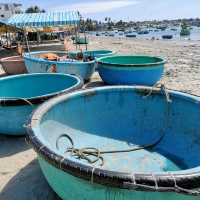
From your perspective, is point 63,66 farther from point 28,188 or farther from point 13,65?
point 28,188

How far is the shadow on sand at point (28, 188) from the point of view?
3590mm

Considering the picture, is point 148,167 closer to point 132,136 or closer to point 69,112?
point 132,136

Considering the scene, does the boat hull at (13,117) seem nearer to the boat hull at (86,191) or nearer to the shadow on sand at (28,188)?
the shadow on sand at (28,188)

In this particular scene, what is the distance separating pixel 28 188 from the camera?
148 inches

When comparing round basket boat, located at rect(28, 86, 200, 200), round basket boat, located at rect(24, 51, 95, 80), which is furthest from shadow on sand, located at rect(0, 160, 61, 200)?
round basket boat, located at rect(24, 51, 95, 80)

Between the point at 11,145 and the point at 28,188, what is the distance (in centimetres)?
143

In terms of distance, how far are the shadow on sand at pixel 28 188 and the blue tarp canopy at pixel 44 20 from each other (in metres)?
7.36

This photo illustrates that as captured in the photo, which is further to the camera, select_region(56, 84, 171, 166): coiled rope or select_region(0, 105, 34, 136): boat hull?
select_region(0, 105, 34, 136): boat hull

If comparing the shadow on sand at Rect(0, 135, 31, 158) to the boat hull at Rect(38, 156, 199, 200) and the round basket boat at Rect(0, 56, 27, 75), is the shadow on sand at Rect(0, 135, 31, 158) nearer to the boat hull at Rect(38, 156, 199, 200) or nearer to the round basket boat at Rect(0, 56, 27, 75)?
the boat hull at Rect(38, 156, 199, 200)

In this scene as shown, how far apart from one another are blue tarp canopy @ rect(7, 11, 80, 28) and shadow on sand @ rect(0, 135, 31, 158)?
6093 mm

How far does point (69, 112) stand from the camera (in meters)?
4.26

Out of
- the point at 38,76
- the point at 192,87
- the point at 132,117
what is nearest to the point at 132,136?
the point at 132,117

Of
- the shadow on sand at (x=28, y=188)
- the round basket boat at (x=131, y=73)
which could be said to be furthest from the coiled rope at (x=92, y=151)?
the round basket boat at (x=131, y=73)

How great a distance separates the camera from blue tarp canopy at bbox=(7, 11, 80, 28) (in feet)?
33.7
